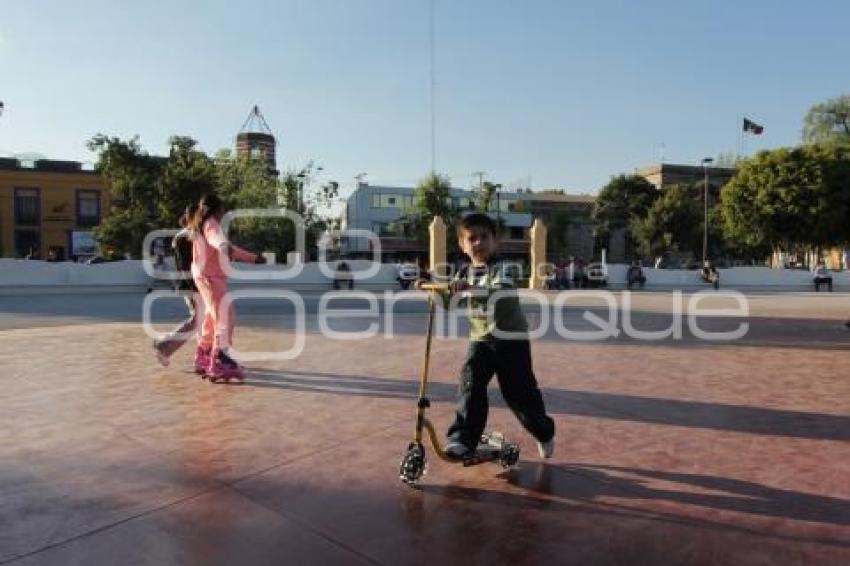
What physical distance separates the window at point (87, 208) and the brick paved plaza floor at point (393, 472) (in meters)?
56.8

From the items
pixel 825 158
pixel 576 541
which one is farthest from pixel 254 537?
pixel 825 158

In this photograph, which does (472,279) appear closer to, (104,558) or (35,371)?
(104,558)

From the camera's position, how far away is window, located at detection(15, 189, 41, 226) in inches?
2295

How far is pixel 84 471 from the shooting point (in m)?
4.14

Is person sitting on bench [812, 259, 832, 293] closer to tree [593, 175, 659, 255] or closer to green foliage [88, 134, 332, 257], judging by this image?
green foliage [88, 134, 332, 257]

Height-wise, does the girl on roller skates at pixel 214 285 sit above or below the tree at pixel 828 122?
below

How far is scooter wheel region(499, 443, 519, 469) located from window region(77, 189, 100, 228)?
2430 inches

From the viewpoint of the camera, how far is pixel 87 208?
60.1m

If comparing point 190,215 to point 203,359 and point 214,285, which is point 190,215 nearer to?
point 214,285

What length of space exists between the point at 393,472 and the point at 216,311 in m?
3.35

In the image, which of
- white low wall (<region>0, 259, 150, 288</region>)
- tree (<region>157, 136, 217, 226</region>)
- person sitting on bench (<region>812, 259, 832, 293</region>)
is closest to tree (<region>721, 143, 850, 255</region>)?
person sitting on bench (<region>812, 259, 832, 293</region>)

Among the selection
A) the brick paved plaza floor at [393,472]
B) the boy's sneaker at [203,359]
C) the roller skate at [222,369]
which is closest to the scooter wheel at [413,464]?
the brick paved plaza floor at [393,472]

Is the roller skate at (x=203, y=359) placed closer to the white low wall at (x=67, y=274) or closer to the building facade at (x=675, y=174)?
the white low wall at (x=67, y=274)

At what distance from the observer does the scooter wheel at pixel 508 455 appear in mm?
4137
